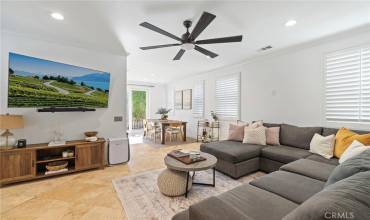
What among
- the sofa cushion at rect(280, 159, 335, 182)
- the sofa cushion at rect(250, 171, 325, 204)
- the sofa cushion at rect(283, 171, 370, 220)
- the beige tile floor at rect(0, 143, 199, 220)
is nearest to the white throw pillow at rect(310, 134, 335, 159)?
the sofa cushion at rect(280, 159, 335, 182)

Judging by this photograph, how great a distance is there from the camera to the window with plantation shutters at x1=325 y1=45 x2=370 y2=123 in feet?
9.02

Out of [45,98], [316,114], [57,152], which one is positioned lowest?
[57,152]

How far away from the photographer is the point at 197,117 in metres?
6.52

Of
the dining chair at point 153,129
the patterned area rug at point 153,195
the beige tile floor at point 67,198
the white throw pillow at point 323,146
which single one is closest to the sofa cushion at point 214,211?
the patterned area rug at point 153,195

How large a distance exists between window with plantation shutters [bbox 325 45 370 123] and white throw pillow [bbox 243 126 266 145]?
1.21 m

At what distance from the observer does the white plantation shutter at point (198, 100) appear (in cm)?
626

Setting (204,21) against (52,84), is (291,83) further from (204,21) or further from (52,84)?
(52,84)

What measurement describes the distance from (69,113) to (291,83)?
4.88m

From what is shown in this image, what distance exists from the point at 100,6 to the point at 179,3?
106cm

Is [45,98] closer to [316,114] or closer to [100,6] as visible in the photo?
[100,6]

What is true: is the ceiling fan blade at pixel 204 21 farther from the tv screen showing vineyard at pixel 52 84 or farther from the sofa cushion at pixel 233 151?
the tv screen showing vineyard at pixel 52 84

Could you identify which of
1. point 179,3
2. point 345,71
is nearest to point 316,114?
point 345,71

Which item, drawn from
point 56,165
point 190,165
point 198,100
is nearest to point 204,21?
point 190,165

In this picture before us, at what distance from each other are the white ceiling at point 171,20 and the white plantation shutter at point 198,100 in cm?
280
